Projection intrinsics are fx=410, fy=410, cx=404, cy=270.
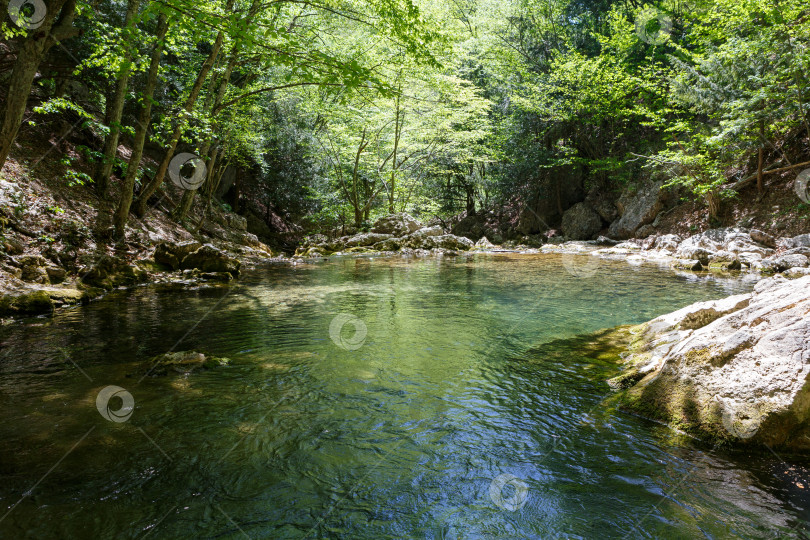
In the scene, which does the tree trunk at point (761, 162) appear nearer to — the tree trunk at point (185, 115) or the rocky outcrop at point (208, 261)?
the tree trunk at point (185, 115)

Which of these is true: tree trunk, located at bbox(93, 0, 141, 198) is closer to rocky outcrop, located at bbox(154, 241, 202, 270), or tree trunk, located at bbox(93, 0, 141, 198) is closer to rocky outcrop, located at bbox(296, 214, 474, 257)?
rocky outcrop, located at bbox(154, 241, 202, 270)

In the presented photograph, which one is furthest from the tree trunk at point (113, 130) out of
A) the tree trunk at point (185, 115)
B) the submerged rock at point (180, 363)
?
A: the submerged rock at point (180, 363)

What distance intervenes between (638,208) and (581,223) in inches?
144

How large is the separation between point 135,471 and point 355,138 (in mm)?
23176

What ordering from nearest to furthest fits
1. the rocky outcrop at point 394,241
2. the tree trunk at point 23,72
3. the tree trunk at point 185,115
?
the tree trunk at point 23,72, the tree trunk at point 185,115, the rocky outcrop at point 394,241

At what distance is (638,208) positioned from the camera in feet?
77.2

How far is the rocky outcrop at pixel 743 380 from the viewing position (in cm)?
289

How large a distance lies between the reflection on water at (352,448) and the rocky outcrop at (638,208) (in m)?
20.5

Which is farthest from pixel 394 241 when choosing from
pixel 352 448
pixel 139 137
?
pixel 352 448

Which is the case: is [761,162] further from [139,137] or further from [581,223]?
[139,137]

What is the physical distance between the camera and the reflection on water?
2.36 meters

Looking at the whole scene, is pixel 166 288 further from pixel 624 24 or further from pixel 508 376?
pixel 624 24

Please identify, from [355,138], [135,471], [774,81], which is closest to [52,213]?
[135,471]

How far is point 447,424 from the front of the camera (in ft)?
11.6
